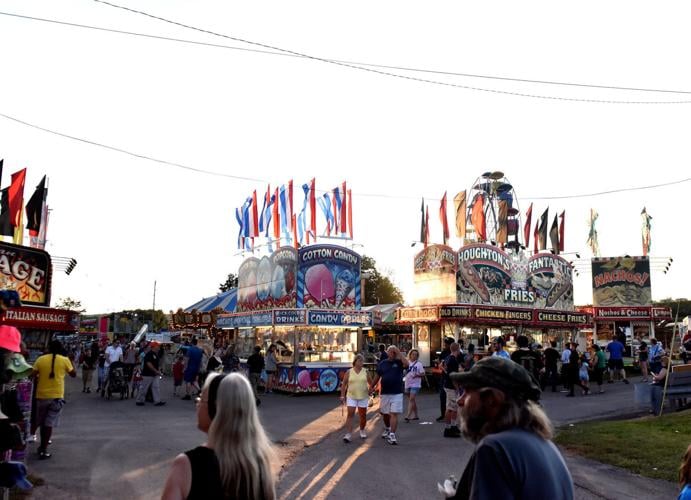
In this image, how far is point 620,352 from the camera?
24344mm

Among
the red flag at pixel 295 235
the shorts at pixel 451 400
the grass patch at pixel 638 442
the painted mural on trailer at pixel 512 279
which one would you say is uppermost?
the red flag at pixel 295 235

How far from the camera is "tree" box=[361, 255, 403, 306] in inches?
2832

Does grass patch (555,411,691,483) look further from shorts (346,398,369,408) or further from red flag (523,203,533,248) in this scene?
red flag (523,203,533,248)

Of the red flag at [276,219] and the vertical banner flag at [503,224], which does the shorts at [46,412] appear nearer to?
the red flag at [276,219]

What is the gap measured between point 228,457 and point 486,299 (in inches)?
1018

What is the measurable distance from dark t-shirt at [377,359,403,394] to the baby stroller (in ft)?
35.9

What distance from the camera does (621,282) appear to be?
44156mm

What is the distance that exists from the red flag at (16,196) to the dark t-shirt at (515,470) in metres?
19.0

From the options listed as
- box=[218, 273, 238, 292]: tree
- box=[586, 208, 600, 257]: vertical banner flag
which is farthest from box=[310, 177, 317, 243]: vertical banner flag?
box=[218, 273, 238, 292]: tree

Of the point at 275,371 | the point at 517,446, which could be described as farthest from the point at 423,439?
the point at 275,371

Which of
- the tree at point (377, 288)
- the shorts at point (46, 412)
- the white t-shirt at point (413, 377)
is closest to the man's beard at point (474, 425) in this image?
the shorts at point (46, 412)

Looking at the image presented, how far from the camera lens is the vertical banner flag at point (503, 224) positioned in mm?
30938

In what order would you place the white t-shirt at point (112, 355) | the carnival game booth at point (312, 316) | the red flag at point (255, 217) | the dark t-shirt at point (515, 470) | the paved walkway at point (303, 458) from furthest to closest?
the red flag at point (255, 217) < the carnival game booth at point (312, 316) < the white t-shirt at point (112, 355) < the paved walkway at point (303, 458) < the dark t-shirt at point (515, 470)

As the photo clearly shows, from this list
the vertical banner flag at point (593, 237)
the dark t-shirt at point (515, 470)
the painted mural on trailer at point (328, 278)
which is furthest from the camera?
the vertical banner flag at point (593, 237)
